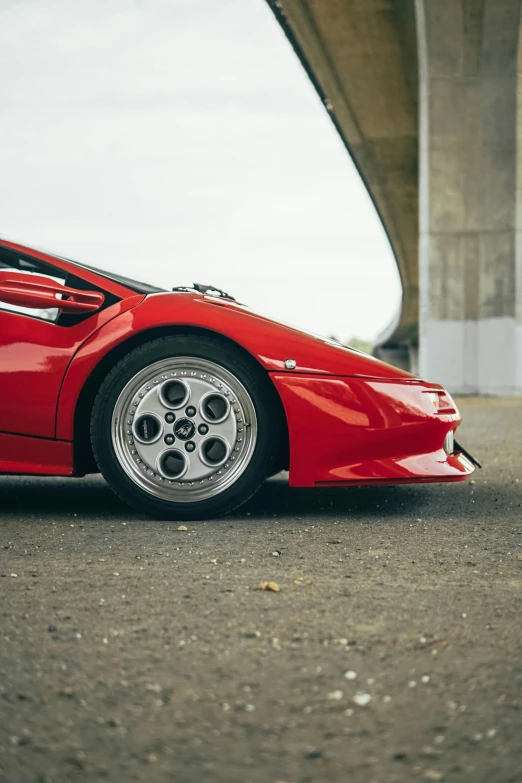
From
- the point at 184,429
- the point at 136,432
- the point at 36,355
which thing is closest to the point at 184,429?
the point at 184,429

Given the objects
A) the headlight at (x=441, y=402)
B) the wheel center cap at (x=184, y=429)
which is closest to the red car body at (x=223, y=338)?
the headlight at (x=441, y=402)

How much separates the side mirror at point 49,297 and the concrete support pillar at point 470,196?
1479 cm

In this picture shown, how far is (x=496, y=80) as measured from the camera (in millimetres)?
18016

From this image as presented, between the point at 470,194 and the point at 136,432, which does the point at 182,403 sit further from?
the point at 470,194

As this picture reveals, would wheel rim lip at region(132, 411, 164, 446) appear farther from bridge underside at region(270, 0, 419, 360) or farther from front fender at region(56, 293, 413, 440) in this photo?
bridge underside at region(270, 0, 419, 360)

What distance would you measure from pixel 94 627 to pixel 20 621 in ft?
0.65

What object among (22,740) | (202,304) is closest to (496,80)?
(202,304)

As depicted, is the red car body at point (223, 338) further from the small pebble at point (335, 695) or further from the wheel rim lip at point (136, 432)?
the small pebble at point (335, 695)

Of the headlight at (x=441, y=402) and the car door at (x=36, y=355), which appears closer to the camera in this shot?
the car door at (x=36, y=355)

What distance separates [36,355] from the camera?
3.65m

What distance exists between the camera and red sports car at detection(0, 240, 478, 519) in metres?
3.60

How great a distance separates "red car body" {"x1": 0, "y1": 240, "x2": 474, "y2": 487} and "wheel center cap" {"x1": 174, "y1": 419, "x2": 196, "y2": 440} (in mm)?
353

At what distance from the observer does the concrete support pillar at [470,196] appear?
58.7 ft

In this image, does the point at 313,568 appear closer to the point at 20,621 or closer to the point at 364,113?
the point at 20,621
